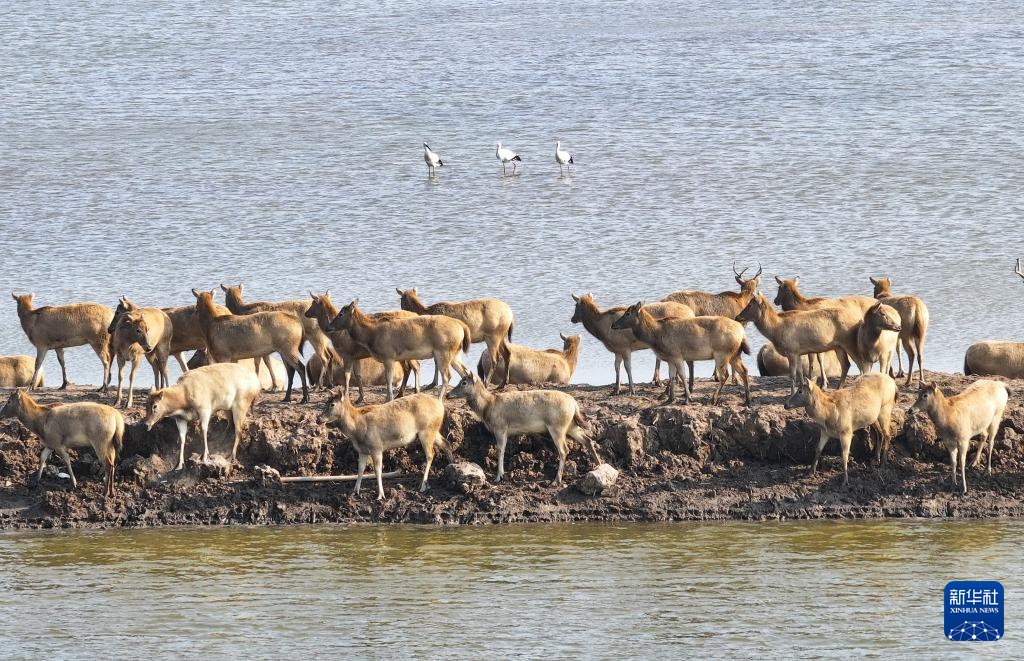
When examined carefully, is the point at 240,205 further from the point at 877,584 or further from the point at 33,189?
the point at 877,584

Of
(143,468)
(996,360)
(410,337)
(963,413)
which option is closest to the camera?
(963,413)

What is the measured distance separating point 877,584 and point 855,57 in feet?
95.3

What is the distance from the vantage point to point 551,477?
60.3ft

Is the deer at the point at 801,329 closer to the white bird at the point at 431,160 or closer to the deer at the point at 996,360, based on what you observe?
the deer at the point at 996,360

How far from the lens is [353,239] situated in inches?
1244

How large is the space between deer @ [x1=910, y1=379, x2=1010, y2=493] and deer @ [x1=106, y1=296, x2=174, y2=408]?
841 centimetres

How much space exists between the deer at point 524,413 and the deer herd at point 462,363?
0.01 m

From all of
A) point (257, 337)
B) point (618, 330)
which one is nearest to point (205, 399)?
point (257, 337)

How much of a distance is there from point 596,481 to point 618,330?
2911 millimetres

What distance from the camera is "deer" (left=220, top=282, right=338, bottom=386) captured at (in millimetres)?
20422

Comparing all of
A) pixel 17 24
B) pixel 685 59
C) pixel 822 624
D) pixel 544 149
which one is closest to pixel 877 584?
pixel 822 624

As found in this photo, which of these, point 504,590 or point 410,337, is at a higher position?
point 410,337

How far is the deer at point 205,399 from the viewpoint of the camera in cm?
1789

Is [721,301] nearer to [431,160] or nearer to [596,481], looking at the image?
[596,481]
